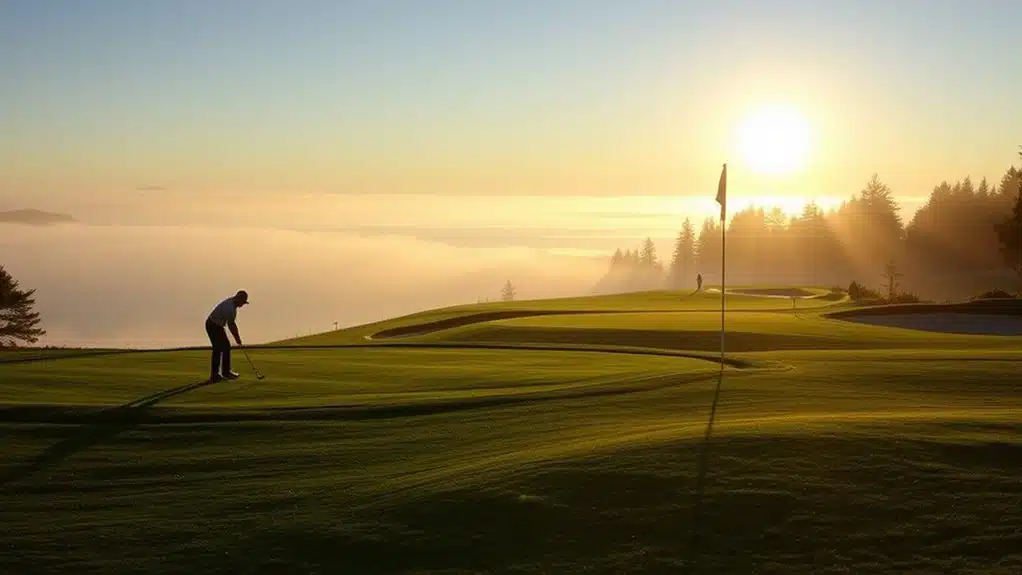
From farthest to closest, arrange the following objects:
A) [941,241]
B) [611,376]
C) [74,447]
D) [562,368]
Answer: [941,241] → [562,368] → [611,376] → [74,447]

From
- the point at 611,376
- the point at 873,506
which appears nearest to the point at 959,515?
the point at 873,506

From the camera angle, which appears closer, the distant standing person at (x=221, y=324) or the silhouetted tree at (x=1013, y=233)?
the distant standing person at (x=221, y=324)

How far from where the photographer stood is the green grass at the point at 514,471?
395 inches

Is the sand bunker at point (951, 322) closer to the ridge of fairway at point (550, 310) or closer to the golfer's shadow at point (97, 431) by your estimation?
the ridge of fairway at point (550, 310)

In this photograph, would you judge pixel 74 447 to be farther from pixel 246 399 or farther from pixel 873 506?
pixel 873 506

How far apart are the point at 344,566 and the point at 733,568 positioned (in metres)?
4.09

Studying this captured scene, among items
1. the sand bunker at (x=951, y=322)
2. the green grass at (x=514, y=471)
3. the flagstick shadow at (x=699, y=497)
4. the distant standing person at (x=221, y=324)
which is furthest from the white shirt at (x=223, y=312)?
the sand bunker at (x=951, y=322)

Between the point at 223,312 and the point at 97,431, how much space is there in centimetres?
556

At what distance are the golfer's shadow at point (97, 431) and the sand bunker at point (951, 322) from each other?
135 ft

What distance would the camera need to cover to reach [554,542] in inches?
403

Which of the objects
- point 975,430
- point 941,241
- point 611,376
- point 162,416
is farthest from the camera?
point 941,241

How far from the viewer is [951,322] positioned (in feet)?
166

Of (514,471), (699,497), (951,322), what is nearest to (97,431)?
(514,471)

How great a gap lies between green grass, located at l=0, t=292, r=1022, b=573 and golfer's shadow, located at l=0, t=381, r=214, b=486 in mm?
64
